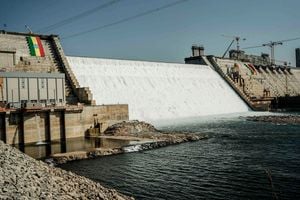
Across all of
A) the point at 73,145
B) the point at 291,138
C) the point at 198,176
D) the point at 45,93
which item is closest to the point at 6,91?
the point at 45,93

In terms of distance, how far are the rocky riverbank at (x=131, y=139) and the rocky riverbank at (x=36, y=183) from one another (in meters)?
7.54

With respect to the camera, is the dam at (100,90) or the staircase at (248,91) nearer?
the dam at (100,90)

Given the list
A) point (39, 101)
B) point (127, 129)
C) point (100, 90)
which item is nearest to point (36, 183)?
point (39, 101)

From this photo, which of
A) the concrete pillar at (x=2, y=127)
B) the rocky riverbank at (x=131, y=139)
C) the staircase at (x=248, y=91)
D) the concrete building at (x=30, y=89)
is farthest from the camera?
the staircase at (x=248, y=91)

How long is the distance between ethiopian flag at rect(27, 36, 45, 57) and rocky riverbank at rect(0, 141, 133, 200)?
26.2 meters

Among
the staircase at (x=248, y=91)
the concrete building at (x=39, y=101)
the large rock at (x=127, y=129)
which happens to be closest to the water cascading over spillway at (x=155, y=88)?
the staircase at (x=248, y=91)

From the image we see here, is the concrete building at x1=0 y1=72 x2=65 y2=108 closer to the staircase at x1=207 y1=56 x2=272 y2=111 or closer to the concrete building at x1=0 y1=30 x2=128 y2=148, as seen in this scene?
the concrete building at x1=0 y1=30 x2=128 y2=148

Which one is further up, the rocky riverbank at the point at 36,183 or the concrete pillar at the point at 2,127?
the concrete pillar at the point at 2,127

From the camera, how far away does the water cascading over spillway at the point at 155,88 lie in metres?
43.3

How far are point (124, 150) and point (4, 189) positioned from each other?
1402 cm

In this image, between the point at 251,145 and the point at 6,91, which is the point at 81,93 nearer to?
the point at 6,91

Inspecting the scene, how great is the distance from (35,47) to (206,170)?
27773 millimetres

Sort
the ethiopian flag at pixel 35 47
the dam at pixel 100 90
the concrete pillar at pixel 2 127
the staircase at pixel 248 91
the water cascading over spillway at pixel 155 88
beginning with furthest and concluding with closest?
the staircase at pixel 248 91 → the water cascading over spillway at pixel 155 88 → the ethiopian flag at pixel 35 47 → the dam at pixel 100 90 → the concrete pillar at pixel 2 127

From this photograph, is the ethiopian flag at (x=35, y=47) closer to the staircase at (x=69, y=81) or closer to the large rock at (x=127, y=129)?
the staircase at (x=69, y=81)
